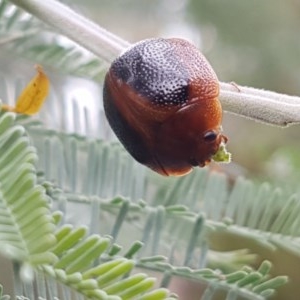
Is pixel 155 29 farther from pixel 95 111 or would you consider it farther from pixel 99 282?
pixel 99 282

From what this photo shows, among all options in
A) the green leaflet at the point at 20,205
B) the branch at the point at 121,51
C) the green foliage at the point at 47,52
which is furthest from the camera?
the green foliage at the point at 47,52

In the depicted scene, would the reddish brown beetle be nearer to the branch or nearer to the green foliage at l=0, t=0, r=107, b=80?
the branch

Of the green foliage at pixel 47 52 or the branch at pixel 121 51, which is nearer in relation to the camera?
the branch at pixel 121 51

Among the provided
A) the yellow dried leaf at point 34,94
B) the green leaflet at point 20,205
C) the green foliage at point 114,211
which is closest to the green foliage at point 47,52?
the green foliage at point 114,211

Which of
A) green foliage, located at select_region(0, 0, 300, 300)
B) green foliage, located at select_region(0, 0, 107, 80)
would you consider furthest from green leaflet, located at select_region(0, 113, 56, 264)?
green foliage, located at select_region(0, 0, 107, 80)

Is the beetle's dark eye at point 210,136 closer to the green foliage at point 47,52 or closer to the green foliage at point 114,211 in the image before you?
the green foliage at point 114,211

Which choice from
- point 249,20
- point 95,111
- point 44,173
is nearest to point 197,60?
point 44,173
